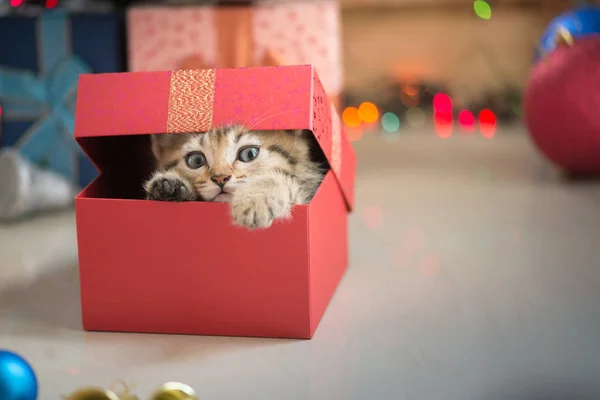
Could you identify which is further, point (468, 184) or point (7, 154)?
point (468, 184)

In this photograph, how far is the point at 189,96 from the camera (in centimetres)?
116

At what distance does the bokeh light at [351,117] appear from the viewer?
4.32m

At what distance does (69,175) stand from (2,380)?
1608 mm

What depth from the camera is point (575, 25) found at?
271 centimetres

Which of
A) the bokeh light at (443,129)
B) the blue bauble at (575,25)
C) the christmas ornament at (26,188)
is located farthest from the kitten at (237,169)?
the bokeh light at (443,129)

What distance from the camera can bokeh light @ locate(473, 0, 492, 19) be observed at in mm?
4091

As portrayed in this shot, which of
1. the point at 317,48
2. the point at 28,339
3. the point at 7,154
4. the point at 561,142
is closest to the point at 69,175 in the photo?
the point at 7,154

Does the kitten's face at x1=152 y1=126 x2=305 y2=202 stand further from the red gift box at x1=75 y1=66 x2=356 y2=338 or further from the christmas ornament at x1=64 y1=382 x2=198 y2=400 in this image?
the christmas ornament at x1=64 y1=382 x2=198 y2=400

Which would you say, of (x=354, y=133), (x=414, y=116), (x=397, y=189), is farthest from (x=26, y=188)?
(x=414, y=116)

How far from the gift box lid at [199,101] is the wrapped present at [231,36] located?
3.61ft

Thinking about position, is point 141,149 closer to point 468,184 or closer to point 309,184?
point 309,184

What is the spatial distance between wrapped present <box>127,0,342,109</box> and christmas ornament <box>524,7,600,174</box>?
809 millimetres

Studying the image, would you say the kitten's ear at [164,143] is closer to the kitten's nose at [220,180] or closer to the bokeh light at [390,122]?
the kitten's nose at [220,180]

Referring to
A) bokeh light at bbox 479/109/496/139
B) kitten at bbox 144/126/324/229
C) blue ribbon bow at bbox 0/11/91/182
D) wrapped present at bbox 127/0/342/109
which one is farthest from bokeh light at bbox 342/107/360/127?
kitten at bbox 144/126/324/229
